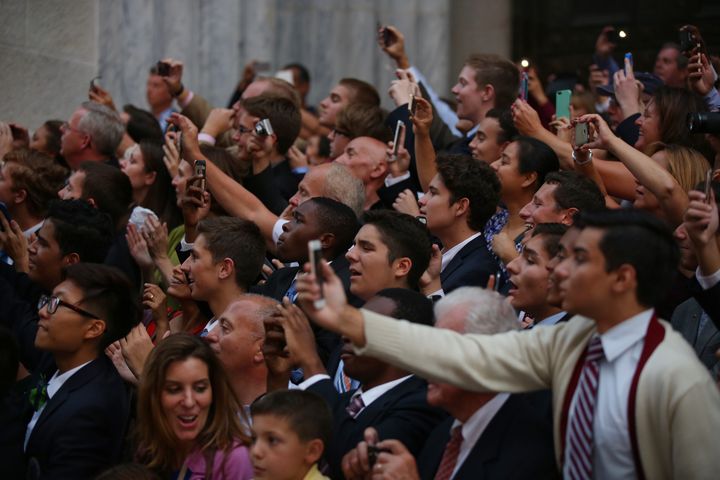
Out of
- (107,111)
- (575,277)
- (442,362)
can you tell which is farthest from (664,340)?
(107,111)

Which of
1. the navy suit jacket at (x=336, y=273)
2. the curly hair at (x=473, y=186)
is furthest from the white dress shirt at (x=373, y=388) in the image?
the curly hair at (x=473, y=186)

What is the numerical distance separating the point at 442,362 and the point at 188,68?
23.8ft

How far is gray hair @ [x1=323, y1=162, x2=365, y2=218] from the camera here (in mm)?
6691

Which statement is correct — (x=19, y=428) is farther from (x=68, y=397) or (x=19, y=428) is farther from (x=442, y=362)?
(x=442, y=362)

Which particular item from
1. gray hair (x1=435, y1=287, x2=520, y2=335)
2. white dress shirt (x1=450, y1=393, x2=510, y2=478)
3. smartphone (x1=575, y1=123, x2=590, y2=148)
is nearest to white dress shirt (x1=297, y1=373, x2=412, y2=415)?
gray hair (x1=435, y1=287, x2=520, y2=335)

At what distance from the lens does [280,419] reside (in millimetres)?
4195

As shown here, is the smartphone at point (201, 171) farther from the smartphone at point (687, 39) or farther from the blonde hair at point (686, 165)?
the smartphone at point (687, 39)

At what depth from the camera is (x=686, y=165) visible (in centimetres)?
587

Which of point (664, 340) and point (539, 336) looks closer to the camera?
point (664, 340)

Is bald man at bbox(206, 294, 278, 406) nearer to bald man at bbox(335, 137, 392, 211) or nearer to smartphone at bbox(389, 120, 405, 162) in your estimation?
smartphone at bbox(389, 120, 405, 162)

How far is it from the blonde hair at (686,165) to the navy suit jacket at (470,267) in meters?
0.90

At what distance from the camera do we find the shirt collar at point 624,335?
3.61 m

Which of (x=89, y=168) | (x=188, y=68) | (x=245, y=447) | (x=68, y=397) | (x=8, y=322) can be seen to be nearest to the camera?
(x=245, y=447)

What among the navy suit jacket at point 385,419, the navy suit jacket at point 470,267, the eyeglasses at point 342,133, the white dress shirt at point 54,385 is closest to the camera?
the navy suit jacket at point 385,419
